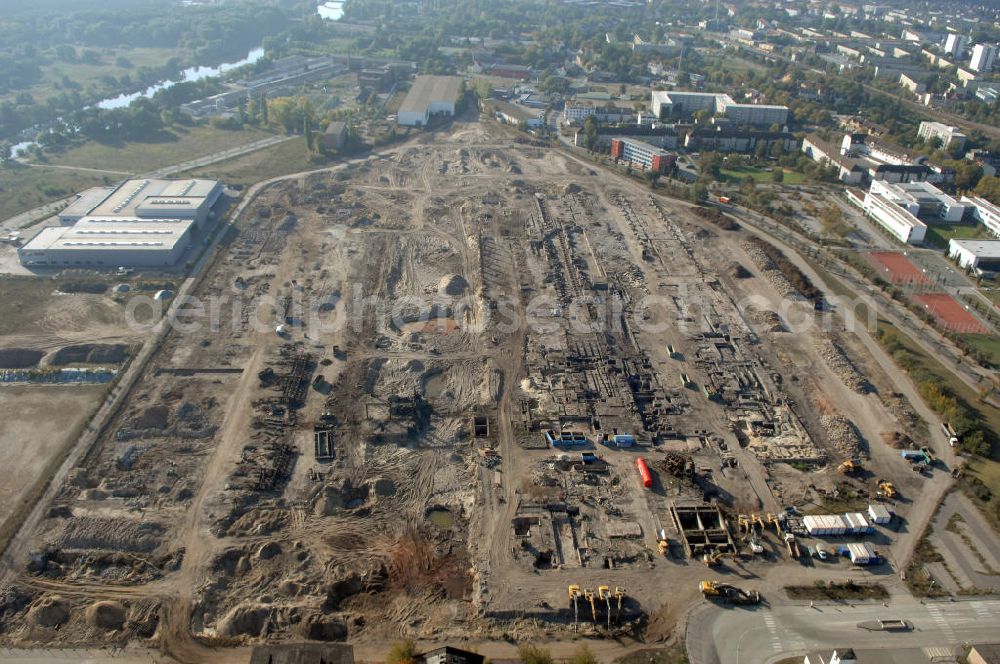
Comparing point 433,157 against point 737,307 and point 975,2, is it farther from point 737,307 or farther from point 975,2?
point 975,2

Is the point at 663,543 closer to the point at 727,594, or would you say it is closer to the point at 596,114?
the point at 727,594

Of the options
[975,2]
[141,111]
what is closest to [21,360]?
[141,111]

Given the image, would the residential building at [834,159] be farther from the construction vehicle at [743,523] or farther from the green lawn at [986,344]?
the construction vehicle at [743,523]

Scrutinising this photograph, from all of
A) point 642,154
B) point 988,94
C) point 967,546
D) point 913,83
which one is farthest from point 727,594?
point 913,83

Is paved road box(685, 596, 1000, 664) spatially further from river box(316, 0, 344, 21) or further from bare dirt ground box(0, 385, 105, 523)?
river box(316, 0, 344, 21)

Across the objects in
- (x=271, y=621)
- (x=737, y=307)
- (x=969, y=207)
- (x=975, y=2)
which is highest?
(x=975, y=2)

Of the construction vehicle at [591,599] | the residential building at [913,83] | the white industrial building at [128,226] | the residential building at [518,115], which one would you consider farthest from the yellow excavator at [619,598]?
the residential building at [913,83]

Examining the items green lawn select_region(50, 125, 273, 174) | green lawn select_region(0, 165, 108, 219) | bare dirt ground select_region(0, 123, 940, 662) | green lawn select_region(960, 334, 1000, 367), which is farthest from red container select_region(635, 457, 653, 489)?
green lawn select_region(50, 125, 273, 174)
